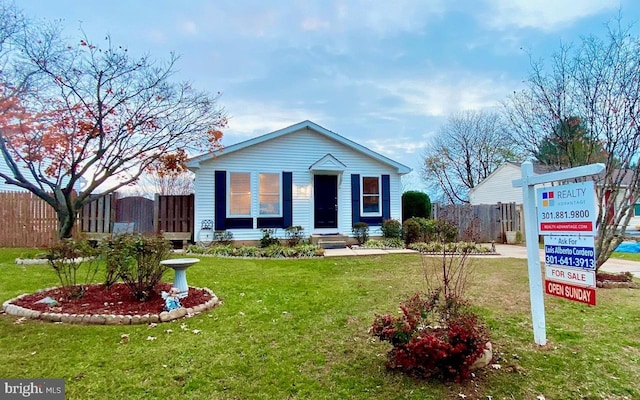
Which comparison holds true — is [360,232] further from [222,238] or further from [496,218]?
[496,218]

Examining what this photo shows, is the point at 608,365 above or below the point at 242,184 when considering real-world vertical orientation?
below

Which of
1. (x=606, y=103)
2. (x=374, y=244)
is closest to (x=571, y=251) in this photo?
(x=606, y=103)

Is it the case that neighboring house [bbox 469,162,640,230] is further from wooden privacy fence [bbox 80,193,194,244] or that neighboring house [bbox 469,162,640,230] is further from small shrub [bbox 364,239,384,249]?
wooden privacy fence [bbox 80,193,194,244]

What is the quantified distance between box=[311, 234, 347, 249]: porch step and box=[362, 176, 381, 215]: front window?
1.75 m

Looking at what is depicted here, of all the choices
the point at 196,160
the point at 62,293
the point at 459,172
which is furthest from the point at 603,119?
the point at 459,172

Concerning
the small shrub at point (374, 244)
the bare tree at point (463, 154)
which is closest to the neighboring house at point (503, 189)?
the bare tree at point (463, 154)

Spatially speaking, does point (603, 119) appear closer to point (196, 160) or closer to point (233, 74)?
point (233, 74)

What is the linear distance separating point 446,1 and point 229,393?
9792mm

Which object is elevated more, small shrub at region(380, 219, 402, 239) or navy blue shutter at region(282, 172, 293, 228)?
navy blue shutter at region(282, 172, 293, 228)

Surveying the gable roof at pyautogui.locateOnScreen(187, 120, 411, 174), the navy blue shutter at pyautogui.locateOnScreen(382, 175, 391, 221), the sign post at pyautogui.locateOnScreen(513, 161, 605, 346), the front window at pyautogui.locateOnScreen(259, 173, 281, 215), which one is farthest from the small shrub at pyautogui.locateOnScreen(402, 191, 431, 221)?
the sign post at pyautogui.locateOnScreen(513, 161, 605, 346)

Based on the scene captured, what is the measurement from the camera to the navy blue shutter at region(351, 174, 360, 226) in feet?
42.8

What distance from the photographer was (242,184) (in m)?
12.1

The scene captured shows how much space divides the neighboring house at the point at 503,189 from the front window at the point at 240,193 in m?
15.5

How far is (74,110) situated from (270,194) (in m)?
6.19
